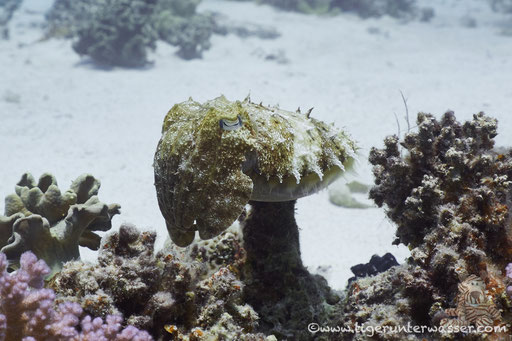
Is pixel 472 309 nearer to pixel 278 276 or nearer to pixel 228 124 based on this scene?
pixel 278 276

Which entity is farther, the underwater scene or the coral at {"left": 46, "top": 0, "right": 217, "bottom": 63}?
the coral at {"left": 46, "top": 0, "right": 217, "bottom": 63}

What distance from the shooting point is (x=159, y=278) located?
2.54 m

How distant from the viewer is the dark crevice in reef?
9.19 ft

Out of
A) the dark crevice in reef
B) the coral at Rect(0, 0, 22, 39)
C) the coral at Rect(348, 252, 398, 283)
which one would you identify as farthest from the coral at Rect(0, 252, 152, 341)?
the coral at Rect(0, 0, 22, 39)

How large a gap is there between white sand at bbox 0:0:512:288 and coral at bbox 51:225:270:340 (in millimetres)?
1585

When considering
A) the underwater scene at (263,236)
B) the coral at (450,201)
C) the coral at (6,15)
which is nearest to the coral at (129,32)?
the coral at (6,15)

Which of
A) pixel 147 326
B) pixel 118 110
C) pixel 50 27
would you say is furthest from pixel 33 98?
pixel 147 326

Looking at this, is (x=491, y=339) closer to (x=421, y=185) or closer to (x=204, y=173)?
(x=421, y=185)

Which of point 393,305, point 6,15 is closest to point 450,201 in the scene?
point 393,305

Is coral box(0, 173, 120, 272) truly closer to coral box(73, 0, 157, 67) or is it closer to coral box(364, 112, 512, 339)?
coral box(364, 112, 512, 339)

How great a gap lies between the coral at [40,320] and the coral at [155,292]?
0.92 feet

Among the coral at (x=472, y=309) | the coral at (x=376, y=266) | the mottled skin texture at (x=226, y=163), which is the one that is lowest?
the coral at (x=376, y=266)

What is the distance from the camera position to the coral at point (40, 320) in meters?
1.91

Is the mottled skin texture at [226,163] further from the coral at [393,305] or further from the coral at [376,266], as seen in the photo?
the coral at [376,266]
